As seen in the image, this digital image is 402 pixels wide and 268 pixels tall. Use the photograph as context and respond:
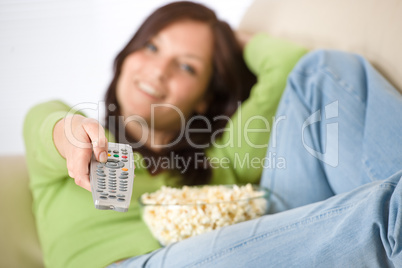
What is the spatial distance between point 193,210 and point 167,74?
0.44m

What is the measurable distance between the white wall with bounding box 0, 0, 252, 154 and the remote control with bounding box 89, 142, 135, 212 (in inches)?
34.5

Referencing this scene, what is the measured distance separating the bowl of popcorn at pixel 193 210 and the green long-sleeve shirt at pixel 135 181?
0.03m

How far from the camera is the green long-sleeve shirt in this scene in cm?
82

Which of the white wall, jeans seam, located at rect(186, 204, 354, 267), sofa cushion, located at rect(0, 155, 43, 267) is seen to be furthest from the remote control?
the white wall

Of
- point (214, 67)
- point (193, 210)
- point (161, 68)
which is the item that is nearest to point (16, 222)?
point (193, 210)

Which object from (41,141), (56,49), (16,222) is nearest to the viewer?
(41,141)

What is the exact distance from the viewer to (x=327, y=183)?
0.88 metres

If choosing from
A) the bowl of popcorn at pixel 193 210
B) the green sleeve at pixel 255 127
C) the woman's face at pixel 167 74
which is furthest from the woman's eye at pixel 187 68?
the bowl of popcorn at pixel 193 210

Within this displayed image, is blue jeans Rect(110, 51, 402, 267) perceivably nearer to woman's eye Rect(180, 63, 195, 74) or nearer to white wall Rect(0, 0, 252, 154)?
woman's eye Rect(180, 63, 195, 74)

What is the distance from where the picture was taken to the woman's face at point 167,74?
3.65 ft

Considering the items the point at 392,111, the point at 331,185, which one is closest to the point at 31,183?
the point at 331,185

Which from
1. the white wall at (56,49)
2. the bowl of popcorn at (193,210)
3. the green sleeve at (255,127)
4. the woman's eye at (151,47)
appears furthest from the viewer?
the white wall at (56,49)

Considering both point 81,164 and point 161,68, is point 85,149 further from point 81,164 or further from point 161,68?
point 161,68

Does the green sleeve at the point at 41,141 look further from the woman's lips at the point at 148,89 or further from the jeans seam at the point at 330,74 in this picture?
the jeans seam at the point at 330,74
